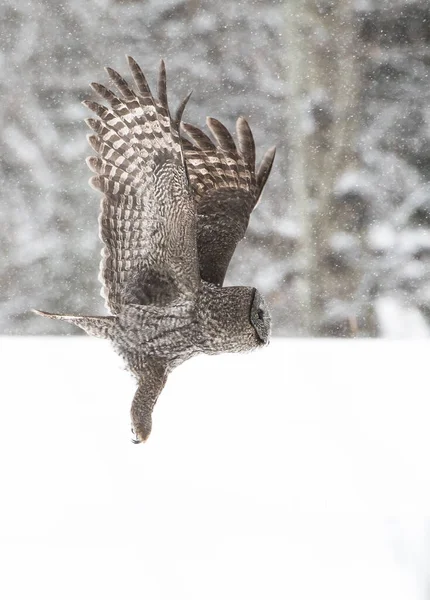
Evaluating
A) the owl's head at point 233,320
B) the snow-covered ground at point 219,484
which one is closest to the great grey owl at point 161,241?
the owl's head at point 233,320

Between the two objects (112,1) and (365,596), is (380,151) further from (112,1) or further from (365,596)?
(365,596)

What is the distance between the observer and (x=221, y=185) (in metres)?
1.02

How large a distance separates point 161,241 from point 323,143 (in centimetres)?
63

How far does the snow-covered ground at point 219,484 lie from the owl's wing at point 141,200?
38cm

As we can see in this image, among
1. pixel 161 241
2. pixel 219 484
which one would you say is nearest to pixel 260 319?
pixel 161 241

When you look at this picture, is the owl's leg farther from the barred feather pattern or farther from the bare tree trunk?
the bare tree trunk

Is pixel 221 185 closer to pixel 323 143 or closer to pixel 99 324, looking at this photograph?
pixel 99 324

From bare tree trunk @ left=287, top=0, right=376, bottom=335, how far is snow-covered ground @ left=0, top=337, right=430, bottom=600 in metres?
0.13

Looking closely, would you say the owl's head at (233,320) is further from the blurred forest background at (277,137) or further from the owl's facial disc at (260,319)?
the blurred forest background at (277,137)

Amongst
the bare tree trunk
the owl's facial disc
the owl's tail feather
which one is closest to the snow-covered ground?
the bare tree trunk

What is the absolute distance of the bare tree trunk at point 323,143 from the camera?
1.37 m

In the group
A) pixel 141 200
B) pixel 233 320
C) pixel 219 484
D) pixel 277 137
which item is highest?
pixel 277 137

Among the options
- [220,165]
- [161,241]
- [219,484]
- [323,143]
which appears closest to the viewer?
[161,241]

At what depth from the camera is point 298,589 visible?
1268mm
